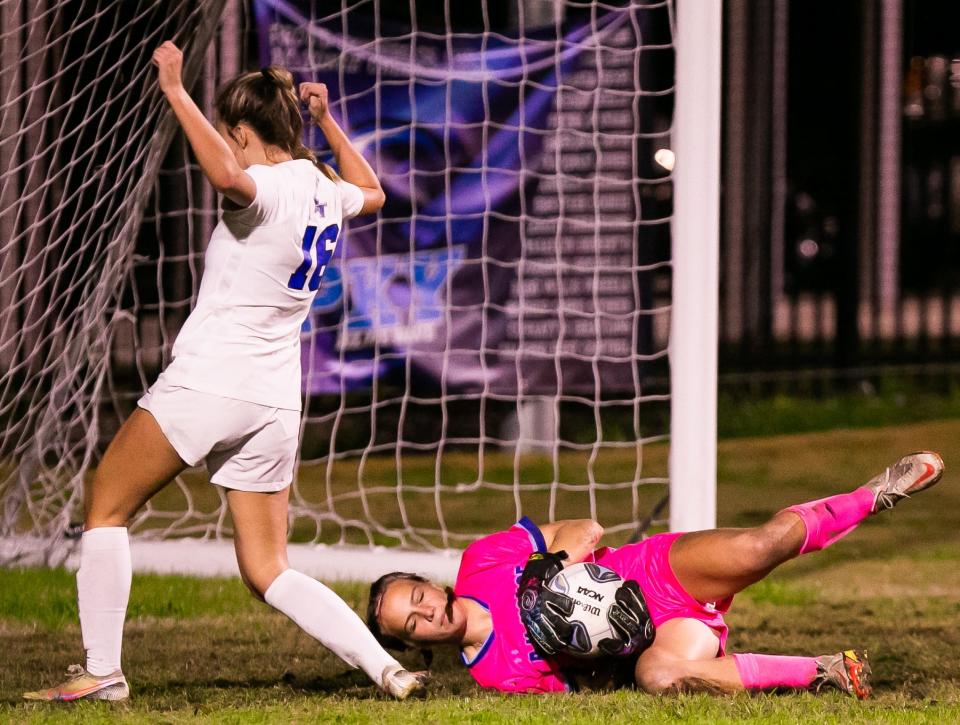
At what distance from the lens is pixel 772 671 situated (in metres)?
3.78

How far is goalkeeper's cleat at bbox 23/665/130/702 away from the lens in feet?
11.7

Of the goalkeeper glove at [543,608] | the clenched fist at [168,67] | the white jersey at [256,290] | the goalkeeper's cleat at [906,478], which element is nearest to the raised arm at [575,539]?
the goalkeeper glove at [543,608]

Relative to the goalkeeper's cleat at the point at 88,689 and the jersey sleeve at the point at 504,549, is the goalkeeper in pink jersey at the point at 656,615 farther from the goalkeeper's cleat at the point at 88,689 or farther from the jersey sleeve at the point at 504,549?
the goalkeeper's cleat at the point at 88,689

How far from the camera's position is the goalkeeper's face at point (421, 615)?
12.5 ft

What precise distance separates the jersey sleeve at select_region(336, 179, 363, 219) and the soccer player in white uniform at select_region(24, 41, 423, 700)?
17cm

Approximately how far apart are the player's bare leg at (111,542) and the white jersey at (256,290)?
198 millimetres

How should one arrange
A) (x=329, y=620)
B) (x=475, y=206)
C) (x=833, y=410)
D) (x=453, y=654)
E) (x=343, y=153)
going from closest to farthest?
1. (x=329, y=620)
2. (x=343, y=153)
3. (x=453, y=654)
4. (x=475, y=206)
5. (x=833, y=410)

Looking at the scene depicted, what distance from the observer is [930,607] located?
16.8 feet

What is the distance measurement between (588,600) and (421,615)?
0.47 m

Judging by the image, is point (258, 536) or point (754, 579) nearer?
point (258, 536)

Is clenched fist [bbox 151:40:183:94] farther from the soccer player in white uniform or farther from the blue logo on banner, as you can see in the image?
the blue logo on banner

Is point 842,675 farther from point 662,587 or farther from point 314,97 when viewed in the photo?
point 314,97

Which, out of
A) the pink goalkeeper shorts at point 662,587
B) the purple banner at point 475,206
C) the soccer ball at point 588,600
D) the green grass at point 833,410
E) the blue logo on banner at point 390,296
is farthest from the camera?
the green grass at point 833,410

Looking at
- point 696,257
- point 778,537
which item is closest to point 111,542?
point 778,537
